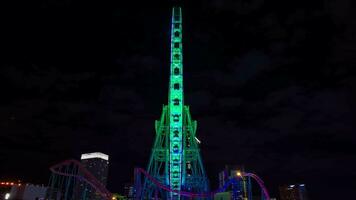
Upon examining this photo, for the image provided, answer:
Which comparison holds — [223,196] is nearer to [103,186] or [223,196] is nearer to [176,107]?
[176,107]

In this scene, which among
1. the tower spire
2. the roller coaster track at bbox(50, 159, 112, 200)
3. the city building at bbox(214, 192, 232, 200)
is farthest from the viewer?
the city building at bbox(214, 192, 232, 200)

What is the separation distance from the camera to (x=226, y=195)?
6994cm

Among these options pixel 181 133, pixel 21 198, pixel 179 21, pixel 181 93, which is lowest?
pixel 21 198

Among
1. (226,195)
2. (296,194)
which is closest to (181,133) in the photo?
(226,195)

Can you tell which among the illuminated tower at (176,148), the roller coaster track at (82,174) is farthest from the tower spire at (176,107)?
the roller coaster track at (82,174)

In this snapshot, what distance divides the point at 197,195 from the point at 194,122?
14.5m

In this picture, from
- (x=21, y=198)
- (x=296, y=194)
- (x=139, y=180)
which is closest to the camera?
A: (x=21, y=198)

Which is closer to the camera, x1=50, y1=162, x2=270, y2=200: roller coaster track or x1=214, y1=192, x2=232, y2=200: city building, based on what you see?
x1=50, y1=162, x2=270, y2=200: roller coaster track

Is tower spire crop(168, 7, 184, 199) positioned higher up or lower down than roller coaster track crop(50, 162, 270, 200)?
higher up

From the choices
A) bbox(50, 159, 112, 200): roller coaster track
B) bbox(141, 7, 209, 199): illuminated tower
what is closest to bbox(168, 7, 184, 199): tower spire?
bbox(141, 7, 209, 199): illuminated tower

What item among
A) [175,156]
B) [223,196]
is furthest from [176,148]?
[223,196]

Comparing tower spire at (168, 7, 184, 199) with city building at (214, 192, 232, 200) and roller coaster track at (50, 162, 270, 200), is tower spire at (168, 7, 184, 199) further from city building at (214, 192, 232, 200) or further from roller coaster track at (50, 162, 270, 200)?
city building at (214, 192, 232, 200)

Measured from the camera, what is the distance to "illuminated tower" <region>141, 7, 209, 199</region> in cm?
5975

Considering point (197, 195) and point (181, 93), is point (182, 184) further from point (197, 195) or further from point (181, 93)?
point (181, 93)
